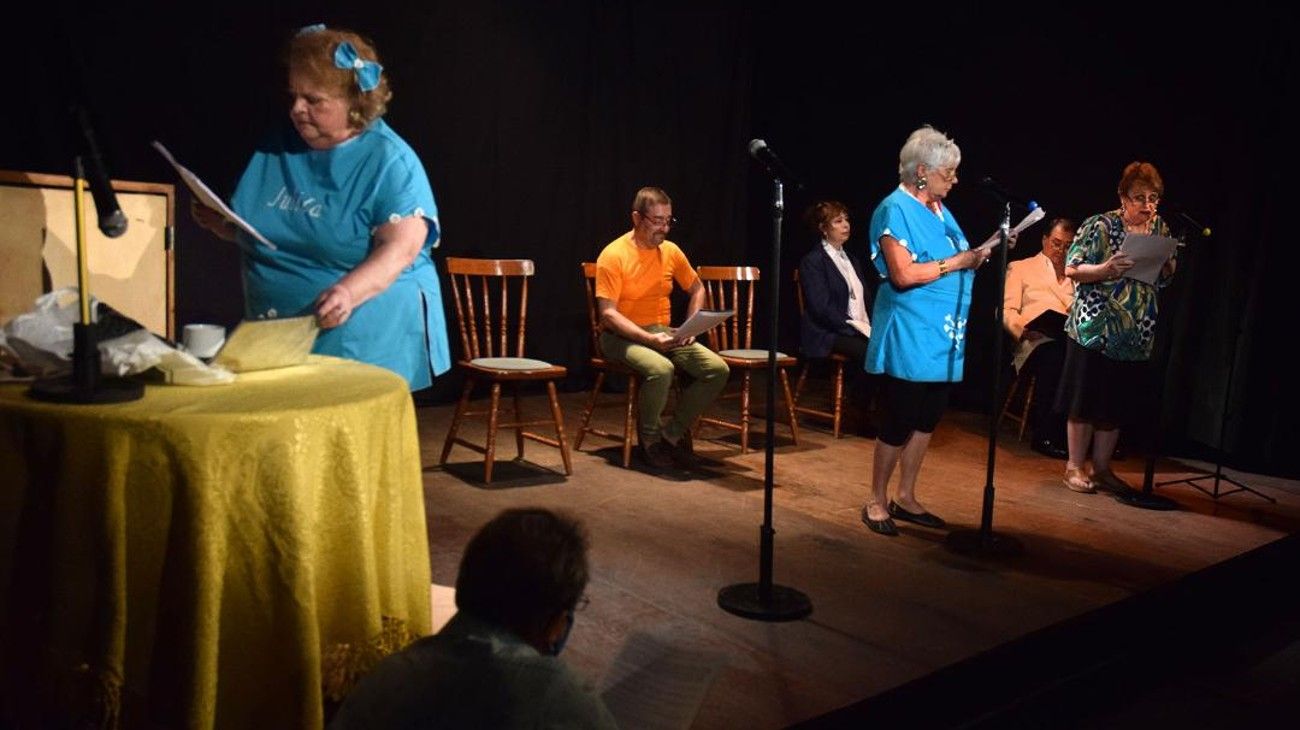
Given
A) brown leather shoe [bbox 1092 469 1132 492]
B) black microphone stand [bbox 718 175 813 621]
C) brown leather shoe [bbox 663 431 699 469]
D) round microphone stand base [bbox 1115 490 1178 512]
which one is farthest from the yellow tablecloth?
brown leather shoe [bbox 1092 469 1132 492]

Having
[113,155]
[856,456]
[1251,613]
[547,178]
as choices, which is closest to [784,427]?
[856,456]

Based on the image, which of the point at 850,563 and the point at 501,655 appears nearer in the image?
the point at 501,655

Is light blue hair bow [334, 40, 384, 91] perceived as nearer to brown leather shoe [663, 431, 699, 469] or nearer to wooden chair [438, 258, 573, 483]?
wooden chair [438, 258, 573, 483]

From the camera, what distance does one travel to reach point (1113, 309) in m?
3.90

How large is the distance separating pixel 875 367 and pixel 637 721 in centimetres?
215

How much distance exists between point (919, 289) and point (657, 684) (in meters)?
2.11

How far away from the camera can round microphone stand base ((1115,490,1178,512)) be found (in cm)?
397

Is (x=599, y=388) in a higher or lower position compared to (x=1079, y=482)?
higher

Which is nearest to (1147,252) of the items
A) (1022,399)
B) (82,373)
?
(1022,399)

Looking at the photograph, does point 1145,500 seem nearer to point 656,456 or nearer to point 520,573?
point 656,456

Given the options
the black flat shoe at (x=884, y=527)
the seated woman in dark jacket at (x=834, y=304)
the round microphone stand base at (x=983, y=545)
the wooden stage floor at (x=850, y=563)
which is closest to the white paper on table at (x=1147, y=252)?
the wooden stage floor at (x=850, y=563)

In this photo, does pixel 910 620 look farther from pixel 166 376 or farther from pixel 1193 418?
pixel 1193 418

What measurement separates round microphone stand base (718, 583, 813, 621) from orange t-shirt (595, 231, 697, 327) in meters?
1.80

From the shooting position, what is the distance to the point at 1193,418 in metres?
4.98
